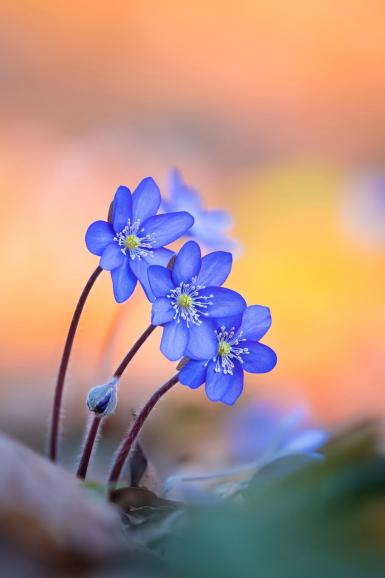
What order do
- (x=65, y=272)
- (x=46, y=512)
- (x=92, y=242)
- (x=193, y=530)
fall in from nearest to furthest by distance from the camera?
(x=46, y=512) < (x=193, y=530) < (x=92, y=242) < (x=65, y=272)

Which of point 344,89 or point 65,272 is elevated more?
point 344,89

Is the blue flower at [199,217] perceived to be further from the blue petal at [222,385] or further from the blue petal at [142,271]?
the blue petal at [222,385]

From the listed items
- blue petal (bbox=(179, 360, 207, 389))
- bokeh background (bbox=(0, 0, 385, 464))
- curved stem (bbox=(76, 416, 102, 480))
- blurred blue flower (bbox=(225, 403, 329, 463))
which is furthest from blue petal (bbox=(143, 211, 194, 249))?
bokeh background (bbox=(0, 0, 385, 464))

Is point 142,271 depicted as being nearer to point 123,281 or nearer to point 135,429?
point 123,281

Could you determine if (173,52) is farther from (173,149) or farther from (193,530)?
(193,530)

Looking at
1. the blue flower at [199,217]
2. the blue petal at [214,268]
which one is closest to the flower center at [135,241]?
the blue petal at [214,268]

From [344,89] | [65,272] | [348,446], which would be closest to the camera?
[348,446]

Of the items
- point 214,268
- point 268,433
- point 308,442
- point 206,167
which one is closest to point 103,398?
point 214,268

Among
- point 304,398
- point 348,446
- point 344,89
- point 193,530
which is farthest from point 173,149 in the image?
point 193,530
